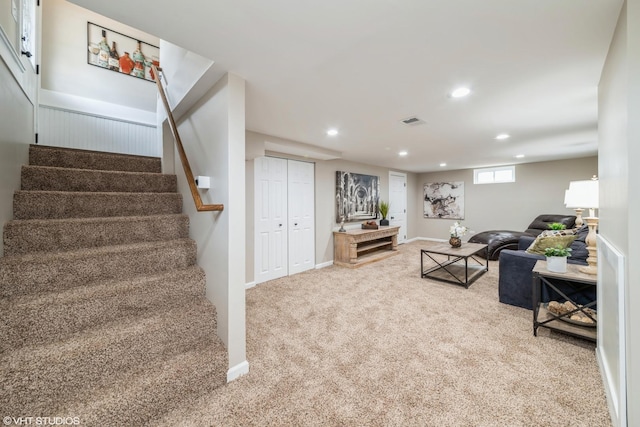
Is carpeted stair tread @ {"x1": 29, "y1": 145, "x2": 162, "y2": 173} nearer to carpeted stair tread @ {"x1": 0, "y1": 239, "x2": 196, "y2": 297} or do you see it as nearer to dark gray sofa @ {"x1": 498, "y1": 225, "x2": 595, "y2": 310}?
carpeted stair tread @ {"x1": 0, "y1": 239, "x2": 196, "y2": 297}

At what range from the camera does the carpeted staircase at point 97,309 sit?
50.9 inches

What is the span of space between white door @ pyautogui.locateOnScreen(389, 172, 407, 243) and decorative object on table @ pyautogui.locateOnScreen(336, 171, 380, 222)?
2.60ft

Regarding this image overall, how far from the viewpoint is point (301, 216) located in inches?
175

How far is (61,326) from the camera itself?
1474mm

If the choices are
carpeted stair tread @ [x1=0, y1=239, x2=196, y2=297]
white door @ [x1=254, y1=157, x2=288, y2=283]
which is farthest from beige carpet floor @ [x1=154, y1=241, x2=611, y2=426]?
carpeted stair tread @ [x1=0, y1=239, x2=196, y2=297]

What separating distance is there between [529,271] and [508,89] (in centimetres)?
201

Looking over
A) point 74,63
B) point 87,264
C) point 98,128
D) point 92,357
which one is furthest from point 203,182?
point 74,63

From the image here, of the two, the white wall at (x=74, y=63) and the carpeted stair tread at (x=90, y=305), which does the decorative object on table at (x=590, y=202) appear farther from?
the white wall at (x=74, y=63)

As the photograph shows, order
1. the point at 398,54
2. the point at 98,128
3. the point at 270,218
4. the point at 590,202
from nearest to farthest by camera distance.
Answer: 1. the point at 398,54
2. the point at 590,202
3. the point at 98,128
4. the point at 270,218

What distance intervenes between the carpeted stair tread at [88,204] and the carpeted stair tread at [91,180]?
0.25m

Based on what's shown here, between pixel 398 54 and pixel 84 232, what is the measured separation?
2.66 meters

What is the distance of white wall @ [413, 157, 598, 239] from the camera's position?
550 centimetres

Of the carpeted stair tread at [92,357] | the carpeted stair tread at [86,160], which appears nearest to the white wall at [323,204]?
the carpeted stair tread at [86,160]

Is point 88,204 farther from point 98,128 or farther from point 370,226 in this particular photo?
point 370,226
